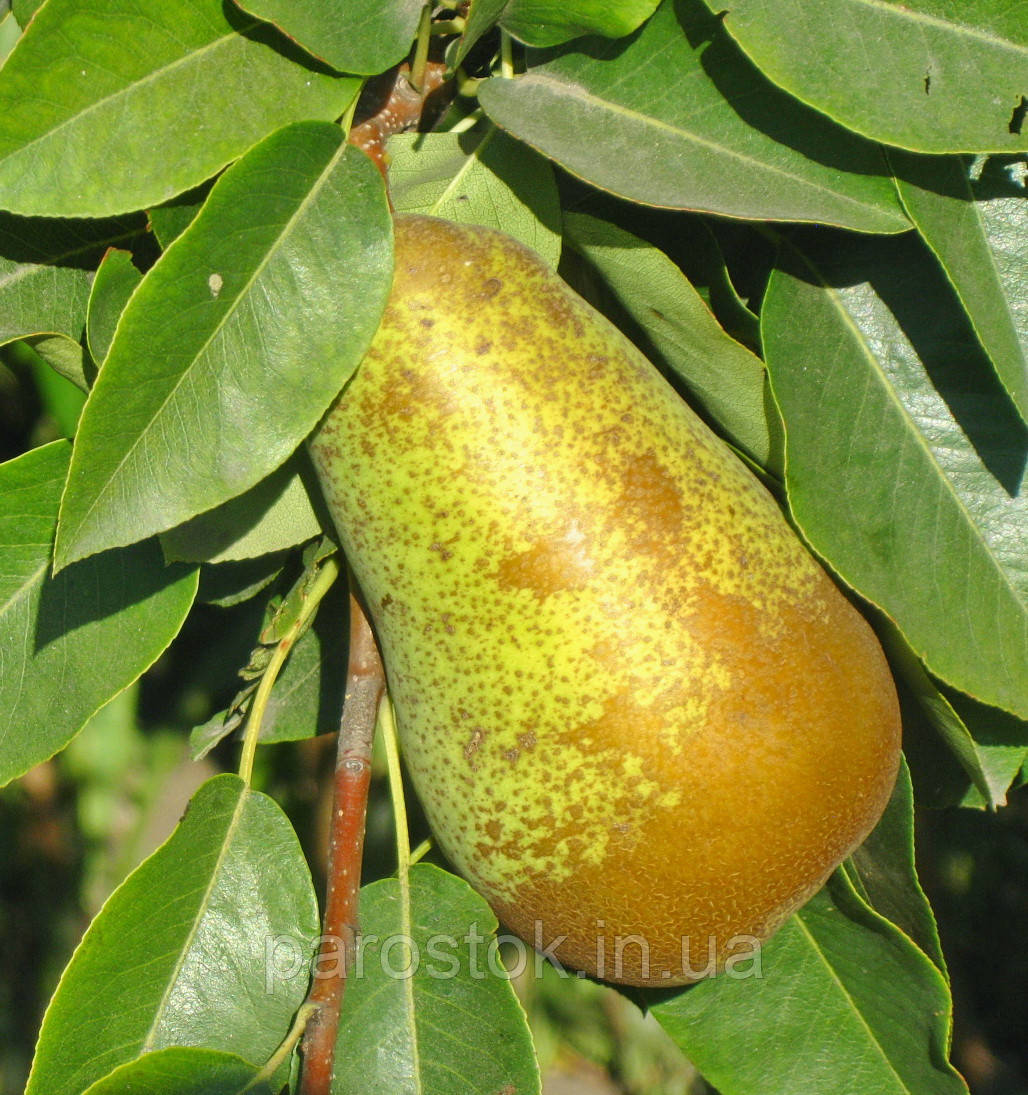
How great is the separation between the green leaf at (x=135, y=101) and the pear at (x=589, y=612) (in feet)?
0.49

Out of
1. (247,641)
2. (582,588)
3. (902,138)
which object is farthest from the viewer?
(247,641)

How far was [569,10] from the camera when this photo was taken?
81cm

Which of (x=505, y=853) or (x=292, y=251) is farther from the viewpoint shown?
(x=505, y=853)

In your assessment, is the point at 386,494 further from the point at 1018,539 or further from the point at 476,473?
the point at 1018,539

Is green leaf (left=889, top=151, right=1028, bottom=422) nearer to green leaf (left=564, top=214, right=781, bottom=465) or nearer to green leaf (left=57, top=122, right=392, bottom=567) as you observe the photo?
green leaf (left=564, top=214, right=781, bottom=465)

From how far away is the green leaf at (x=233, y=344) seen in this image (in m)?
0.77

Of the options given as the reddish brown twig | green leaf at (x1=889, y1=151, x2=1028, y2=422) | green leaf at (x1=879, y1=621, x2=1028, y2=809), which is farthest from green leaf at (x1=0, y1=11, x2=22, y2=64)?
green leaf at (x1=879, y1=621, x2=1028, y2=809)

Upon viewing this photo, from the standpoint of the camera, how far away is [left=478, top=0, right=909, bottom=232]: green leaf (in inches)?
31.6

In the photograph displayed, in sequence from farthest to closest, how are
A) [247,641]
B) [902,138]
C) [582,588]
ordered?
[247,641]
[582,588]
[902,138]

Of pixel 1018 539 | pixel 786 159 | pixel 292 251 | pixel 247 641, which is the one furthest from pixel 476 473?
pixel 247 641

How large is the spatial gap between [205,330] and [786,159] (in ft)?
1.45

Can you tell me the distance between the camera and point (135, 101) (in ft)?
2.60

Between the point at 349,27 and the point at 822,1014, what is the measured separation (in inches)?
38.8

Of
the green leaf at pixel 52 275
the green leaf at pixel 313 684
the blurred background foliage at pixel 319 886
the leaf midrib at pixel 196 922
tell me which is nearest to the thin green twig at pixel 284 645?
the leaf midrib at pixel 196 922
